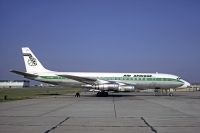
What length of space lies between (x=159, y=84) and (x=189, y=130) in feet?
125

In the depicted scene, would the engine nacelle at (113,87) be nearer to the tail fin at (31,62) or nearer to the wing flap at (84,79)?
the wing flap at (84,79)

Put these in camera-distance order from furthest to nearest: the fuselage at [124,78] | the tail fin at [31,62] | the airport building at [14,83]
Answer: the airport building at [14,83] → the tail fin at [31,62] → the fuselage at [124,78]

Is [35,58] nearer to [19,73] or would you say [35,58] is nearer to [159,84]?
[19,73]

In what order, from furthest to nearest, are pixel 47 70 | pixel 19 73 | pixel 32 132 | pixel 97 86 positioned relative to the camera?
pixel 47 70, pixel 19 73, pixel 97 86, pixel 32 132

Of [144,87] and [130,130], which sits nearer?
[130,130]

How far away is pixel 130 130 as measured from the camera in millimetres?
11109

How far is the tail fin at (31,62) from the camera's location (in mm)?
50344

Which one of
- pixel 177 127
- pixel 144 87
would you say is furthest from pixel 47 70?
pixel 177 127

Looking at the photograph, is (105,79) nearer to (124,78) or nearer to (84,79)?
(124,78)

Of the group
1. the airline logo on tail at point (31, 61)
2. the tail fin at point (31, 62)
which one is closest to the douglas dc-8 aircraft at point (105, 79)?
the tail fin at point (31, 62)

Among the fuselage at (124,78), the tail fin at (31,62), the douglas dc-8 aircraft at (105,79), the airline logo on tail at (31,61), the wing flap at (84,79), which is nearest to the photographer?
the wing flap at (84,79)

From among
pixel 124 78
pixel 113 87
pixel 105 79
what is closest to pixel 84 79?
pixel 105 79

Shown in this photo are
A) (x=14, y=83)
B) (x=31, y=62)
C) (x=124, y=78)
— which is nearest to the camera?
(x=124, y=78)

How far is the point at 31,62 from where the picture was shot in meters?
50.7
